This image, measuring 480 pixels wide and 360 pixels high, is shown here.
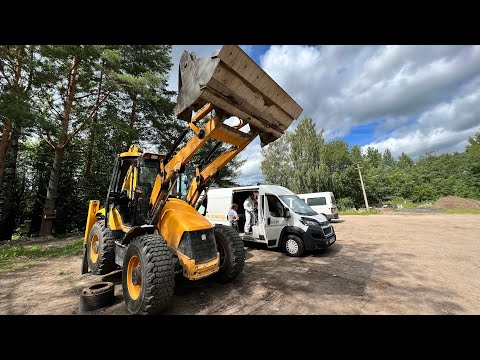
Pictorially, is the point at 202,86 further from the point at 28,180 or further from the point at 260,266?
the point at 28,180

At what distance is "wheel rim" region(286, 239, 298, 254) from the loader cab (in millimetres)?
4350

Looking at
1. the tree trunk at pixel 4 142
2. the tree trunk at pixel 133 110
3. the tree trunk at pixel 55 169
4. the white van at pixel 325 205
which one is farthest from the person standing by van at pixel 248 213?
the tree trunk at pixel 133 110

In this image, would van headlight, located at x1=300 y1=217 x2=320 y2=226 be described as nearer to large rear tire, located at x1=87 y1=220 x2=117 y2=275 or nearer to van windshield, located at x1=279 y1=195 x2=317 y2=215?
van windshield, located at x1=279 y1=195 x2=317 y2=215

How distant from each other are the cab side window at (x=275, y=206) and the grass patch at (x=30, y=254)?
7010 millimetres

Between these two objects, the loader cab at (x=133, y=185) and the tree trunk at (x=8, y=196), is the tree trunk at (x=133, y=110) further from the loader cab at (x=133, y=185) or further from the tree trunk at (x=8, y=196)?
the loader cab at (x=133, y=185)

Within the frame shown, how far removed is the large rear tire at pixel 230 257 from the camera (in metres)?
4.51

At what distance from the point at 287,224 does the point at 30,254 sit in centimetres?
912

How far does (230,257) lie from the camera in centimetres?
452

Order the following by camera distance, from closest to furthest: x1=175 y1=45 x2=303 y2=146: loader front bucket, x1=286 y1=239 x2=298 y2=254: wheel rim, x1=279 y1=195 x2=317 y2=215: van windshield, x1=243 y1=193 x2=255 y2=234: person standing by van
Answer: x1=175 y1=45 x2=303 y2=146: loader front bucket
x1=286 y1=239 x2=298 y2=254: wheel rim
x1=279 y1=195 x2=317 y2=215: van windshield
x1=243 y1=193 x2=255 y2=234: person standing by van

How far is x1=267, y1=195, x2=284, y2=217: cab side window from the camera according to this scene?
24.1 ft

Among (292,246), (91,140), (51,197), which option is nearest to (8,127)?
(51,197)

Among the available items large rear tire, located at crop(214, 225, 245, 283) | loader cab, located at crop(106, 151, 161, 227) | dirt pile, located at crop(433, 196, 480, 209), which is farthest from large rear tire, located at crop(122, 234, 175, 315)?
dirt pile, located at crop(433, 196, 480, 209)

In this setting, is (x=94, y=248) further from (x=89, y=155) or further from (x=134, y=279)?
(x=89, y=155)
